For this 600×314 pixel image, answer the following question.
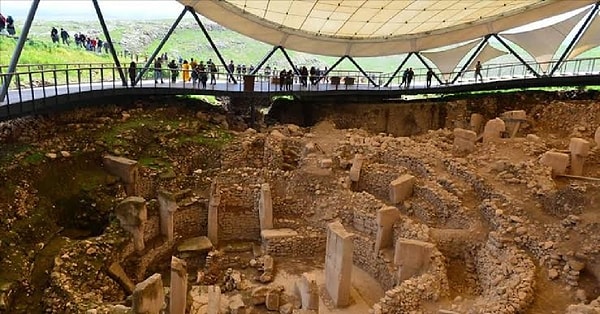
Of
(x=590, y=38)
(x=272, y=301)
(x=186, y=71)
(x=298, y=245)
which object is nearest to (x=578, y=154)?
(x=298, y=245)

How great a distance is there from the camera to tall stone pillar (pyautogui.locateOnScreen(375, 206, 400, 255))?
1305 centimetres

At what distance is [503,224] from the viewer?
11.9 metres

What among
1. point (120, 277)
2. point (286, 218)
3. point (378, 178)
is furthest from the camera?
point (378, 178)

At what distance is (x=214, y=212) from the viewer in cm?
1511

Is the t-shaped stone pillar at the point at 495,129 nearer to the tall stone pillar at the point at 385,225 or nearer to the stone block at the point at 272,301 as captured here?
the tall stone pillar at the point at 385,225

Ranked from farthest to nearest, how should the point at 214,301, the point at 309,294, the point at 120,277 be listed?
1. the point at 120,277
2. the point at 309,294
3. the point at 214,301

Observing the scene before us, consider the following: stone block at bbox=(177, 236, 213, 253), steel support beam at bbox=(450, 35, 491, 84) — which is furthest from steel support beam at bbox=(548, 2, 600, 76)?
stone block at bbox=(177, 236, 213, 253)

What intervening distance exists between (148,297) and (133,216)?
4358mm

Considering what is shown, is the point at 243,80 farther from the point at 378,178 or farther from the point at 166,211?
the point at 166,211

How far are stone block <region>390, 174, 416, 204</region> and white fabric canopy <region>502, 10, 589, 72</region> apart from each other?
1612 cm

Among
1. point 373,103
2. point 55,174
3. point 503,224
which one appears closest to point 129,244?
point 55,174

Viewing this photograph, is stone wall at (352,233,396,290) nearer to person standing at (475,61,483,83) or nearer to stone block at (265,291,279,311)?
stone block at (265,291,279,311)

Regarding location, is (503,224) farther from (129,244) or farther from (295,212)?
(129,244)

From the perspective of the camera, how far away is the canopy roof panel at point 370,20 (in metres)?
21.4
